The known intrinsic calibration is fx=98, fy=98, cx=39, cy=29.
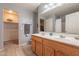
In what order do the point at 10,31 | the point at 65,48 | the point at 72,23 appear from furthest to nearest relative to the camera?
the point at 10,31
the point at 72,23
the point at 65,48

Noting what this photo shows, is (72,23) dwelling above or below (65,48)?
above

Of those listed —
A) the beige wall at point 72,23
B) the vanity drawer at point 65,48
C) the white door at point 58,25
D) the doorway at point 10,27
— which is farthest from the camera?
the doorway at point 10,27

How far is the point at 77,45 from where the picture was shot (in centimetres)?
149

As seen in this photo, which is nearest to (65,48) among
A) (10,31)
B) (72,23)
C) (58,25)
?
(72,23)

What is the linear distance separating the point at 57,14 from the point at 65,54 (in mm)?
1339

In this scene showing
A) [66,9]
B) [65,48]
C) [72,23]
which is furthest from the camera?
[66,9]

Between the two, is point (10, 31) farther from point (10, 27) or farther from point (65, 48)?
point (65, 48)

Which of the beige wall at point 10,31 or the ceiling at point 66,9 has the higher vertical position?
the ceiling at point 66,9

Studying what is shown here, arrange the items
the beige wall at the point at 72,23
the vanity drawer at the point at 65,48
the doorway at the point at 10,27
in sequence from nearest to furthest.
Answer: the vanity drawer at the point at 65,48 → the beige wall at the point at 72,23 → the doorway at the point at 10,27

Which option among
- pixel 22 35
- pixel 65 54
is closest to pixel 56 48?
pixel 65 54

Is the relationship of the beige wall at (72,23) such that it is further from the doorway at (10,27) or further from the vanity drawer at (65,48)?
the doorway at (10,27)

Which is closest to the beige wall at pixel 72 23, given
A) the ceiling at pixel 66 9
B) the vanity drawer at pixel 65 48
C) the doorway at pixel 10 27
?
the ceiling at pixel 66 9

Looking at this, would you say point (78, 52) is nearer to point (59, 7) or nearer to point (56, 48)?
point (56, 48)

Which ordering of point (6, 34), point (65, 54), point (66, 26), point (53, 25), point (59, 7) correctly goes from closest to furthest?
1. point (65, 54)
2. point (66, 26)
3. point (59, 7)
4. point (53, 25)
5. point (6, 34)
